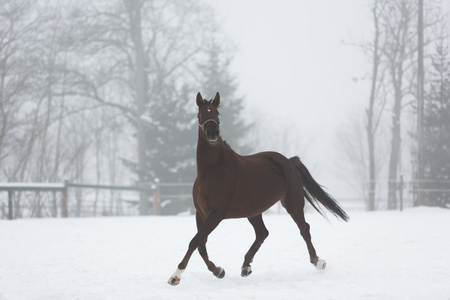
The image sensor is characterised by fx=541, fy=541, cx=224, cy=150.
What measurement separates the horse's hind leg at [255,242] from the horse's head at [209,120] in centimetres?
182

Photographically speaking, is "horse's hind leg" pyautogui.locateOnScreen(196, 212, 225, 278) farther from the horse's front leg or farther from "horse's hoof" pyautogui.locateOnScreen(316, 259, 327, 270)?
"horse's hoof" pyautogui.locateOnScreen(316, 259, 327, 270)

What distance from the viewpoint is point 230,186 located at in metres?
6.19

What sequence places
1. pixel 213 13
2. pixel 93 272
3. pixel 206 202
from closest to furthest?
pixel 206 202 → pixel 93 272 → pixel 213 13

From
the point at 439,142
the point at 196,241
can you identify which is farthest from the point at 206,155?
the point at 439,142

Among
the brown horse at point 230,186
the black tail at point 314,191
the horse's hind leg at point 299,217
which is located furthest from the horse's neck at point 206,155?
the black tail at point 314,191

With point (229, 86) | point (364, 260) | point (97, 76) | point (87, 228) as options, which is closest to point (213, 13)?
point (229, 86)

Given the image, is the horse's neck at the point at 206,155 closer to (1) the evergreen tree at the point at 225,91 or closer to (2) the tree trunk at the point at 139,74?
(2) the tree trunk at the point at 139,74

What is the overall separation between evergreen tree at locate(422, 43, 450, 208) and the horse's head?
61.1 feet

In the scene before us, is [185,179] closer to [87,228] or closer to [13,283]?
[87,228]

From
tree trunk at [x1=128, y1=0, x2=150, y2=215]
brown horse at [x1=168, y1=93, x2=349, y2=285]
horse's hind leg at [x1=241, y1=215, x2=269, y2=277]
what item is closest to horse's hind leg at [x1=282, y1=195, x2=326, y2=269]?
brown horse at [x1=168, y1=93, x2=349, y2=285]

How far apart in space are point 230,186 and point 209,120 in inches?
35.3

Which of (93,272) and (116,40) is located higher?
(116,40)

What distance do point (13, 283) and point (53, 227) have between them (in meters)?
7.32

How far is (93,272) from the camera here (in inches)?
308
